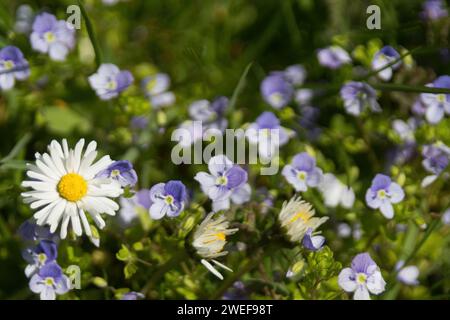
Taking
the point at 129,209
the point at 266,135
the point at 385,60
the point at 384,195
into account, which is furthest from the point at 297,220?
the point at 385,60

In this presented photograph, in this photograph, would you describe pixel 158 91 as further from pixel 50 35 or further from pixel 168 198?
pixel 168 198

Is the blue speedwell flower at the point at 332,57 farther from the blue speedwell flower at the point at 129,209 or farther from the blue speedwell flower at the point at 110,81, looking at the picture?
the blue speedwell flower at the point at 129,209

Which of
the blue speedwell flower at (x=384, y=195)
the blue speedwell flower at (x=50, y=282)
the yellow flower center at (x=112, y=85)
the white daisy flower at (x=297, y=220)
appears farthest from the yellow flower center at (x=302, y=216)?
the yellow flower center at (x=112, y=85)

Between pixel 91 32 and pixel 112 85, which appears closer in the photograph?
pixel 91 32

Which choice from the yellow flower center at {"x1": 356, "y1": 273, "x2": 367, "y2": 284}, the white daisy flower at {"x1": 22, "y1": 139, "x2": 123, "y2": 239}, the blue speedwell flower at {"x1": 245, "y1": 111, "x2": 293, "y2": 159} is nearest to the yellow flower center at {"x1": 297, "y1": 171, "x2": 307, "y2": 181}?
the blue speedwell flower at {"x1": 245, "y1": 111, "x2": 293, "y2": 159}

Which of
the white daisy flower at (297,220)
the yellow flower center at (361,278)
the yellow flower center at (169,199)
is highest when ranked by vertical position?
the yellow flower center at (169,199)

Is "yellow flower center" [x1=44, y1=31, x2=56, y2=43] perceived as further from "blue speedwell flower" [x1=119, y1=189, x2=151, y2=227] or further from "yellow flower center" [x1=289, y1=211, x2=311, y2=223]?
"yellow flower center" [x1=289, y1=211, x2=311, y2=223]
